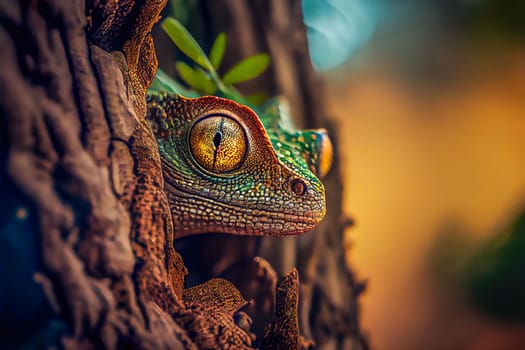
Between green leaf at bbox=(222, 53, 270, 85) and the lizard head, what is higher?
green leaf at bbox=(222, 53, 270, 85)

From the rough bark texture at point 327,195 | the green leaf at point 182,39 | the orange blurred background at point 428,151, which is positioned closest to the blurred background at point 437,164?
the orange blurred background at point 428,151

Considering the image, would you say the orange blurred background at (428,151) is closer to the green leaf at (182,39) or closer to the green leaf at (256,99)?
the green leaf at (256,99)

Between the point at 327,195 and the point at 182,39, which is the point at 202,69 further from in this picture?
the point at 327,195

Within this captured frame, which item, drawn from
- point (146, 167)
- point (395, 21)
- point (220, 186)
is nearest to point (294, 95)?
point (220, 186)

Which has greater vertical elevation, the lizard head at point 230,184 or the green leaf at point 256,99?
the green leaf at point 256,99

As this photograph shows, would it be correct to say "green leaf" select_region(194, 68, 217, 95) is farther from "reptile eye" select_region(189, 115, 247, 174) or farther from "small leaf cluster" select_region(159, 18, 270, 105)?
"reptile eye" select_region(189, 115, 247, 174)

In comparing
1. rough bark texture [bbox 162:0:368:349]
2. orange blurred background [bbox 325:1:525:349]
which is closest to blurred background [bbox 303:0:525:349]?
orange blurred background [bbox 325:1:525:349]
